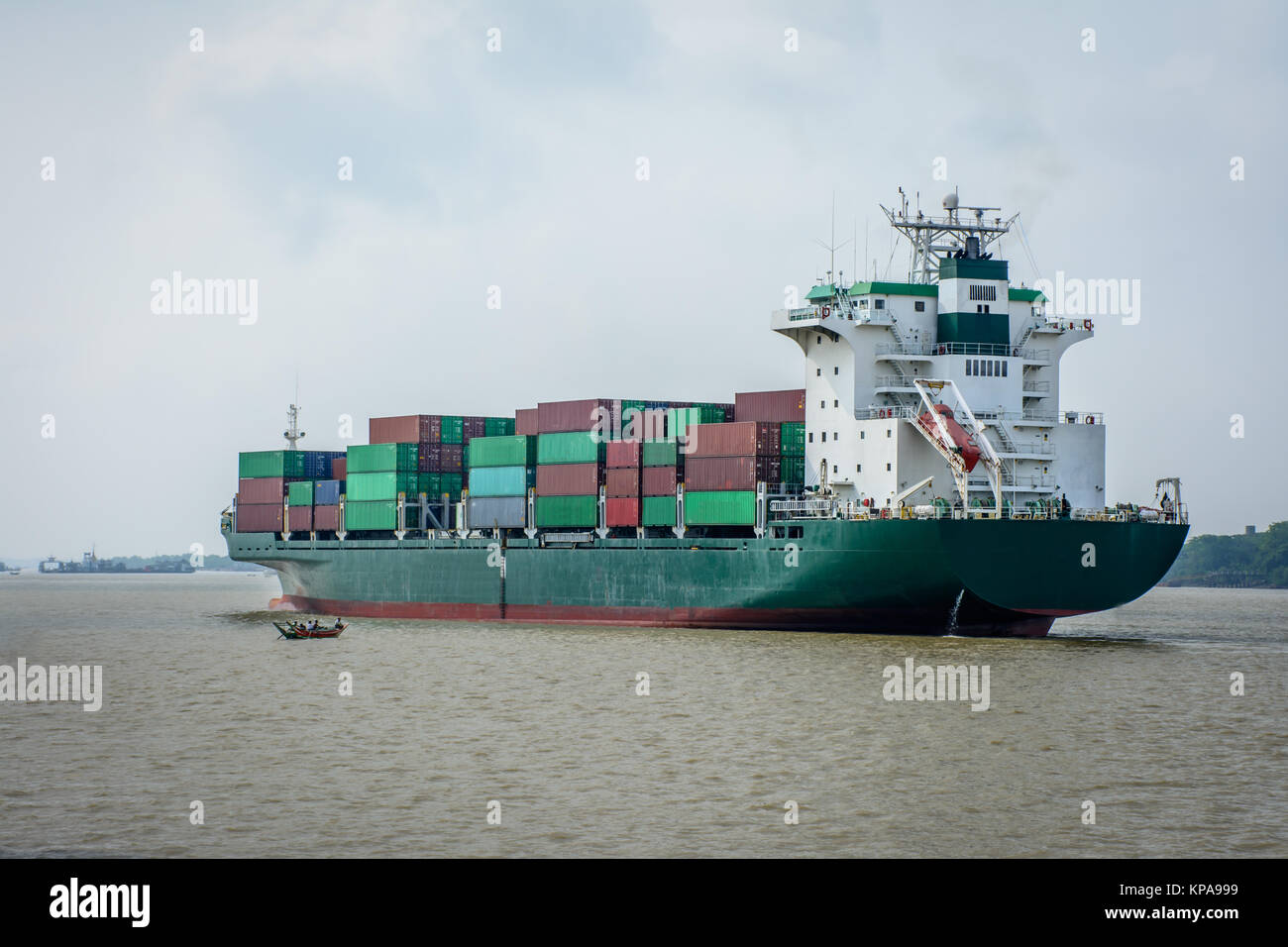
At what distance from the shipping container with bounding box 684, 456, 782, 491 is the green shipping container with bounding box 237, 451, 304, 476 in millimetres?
30523

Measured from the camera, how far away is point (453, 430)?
69750mm

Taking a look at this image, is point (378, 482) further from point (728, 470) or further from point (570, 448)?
point (728, 470)

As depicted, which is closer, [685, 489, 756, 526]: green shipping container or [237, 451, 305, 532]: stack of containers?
[685, 489, 756, 526]: green shipping container

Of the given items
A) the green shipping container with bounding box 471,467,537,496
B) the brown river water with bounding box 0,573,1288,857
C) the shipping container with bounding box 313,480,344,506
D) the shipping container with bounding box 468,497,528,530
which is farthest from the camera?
the shipping container with bounding box 313,480,344,506

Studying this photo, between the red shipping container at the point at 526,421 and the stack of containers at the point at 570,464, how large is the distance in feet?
3.08

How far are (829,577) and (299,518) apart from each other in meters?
36.4

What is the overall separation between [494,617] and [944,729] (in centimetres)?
3574

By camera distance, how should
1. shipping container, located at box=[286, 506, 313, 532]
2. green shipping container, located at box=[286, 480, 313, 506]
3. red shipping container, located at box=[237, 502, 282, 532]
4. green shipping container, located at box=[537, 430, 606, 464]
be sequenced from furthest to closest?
red shipping container, located at box=[237, 502, 282, 532]
green shipping container, located at box=[286, 480, 313, 506]
shipping container, located at box=[286, 506, 313, 532]
green shipping container, located at box=[537, 430, 606, 464]

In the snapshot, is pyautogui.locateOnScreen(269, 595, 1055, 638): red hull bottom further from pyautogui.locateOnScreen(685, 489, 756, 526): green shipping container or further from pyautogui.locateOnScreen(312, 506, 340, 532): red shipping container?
pyautogui.locateOnScreen(312, 506, 340, 532): red shipping container

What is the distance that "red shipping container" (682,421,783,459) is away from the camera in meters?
54.0

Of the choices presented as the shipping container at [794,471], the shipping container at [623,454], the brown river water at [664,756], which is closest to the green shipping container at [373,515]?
the shipping container at [623,454]

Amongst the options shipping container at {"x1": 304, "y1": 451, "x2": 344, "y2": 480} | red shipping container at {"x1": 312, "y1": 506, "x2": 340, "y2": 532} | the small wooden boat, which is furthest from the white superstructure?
shipping container at {"x1": 304, "y1": 451, "x2": 344, "y2": 480}

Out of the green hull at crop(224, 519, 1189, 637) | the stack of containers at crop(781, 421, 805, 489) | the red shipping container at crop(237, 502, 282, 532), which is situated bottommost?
the green hull at crop(224, 519, 1189, 637)
